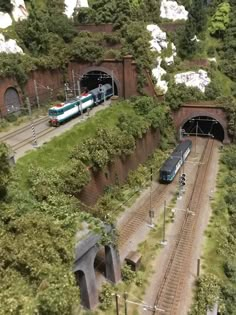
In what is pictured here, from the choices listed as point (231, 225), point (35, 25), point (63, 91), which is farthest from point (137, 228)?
point (35, 25)

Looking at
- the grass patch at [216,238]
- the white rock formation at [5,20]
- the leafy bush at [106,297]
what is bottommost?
the grass patch at [216,238]

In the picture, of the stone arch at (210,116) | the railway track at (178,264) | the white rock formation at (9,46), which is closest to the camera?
the railway track at (178,264)

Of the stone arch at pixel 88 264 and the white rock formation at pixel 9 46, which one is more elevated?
the white rock formation at pixel 9 46

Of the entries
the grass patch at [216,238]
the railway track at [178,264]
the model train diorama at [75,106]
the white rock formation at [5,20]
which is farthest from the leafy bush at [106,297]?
the white rock formation at [5,20]

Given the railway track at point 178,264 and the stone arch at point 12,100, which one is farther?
the stone arch at point 12,100

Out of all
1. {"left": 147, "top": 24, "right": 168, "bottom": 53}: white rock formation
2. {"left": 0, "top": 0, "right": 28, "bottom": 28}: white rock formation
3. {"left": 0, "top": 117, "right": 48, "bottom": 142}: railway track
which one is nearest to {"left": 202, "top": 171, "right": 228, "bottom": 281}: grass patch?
{"left": 0, "top": 117, "right": 48, "bottom": 142}: railway track

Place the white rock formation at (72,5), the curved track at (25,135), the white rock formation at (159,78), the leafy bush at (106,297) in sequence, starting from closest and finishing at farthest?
the leafy bush at (106,297) → the curved track at (25,135) → the white rock formation at (159,78) → the white rock formation at (72,5)

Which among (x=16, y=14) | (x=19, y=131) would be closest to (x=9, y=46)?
(x=16, y=14)

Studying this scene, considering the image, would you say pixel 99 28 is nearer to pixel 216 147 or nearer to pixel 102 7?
pixel 102 7

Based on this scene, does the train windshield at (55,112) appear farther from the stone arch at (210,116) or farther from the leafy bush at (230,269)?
the leafy bush at (230,269)
